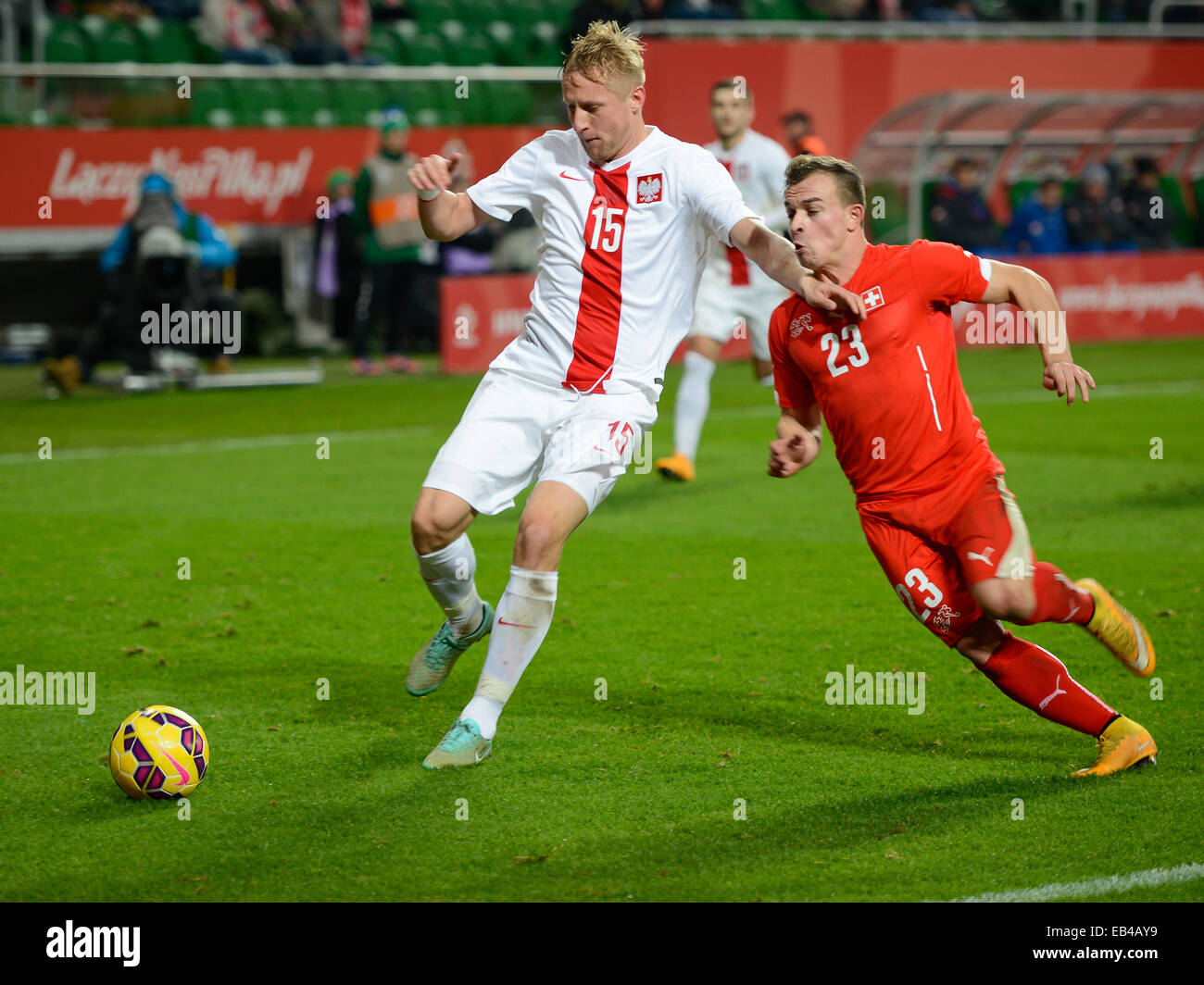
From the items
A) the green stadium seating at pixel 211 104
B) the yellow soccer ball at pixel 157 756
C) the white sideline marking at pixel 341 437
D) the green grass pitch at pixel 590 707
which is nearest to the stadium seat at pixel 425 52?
the green stadium seating at pixel 211 104

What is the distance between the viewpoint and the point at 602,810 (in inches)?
171

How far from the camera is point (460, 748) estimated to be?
4.70 meters

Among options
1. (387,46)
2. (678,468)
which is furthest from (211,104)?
(678,468)

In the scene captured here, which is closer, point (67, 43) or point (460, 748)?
point (460, 748)

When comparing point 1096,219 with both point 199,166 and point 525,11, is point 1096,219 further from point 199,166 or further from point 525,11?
point 199,166

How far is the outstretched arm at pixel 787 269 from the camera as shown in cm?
430

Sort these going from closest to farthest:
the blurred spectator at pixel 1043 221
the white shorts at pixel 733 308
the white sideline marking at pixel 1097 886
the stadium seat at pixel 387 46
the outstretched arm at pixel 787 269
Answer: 1. the white sideline marking at pixel 1097 886
2. the outstretched arm at pixel 787 269
3. the white shorts at pixel 733 308
4. the blurred spectator at pixel 1043 221
5. the stadium seat at pixel 387 46

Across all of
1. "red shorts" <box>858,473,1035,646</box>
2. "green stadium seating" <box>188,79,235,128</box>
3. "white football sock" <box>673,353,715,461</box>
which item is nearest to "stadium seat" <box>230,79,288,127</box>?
"green stadium seating" <box>188,79,235,128</box>

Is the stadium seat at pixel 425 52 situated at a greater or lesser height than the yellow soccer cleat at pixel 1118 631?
greater

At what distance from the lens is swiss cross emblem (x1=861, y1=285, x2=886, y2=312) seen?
14.9 ft

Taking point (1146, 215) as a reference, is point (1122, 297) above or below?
below

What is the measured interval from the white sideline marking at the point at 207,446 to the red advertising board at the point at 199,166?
5.61m

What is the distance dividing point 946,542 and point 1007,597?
0.25 m

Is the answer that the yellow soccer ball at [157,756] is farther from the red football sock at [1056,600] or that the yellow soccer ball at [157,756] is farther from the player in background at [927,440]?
the red football sock at [1056,600]
